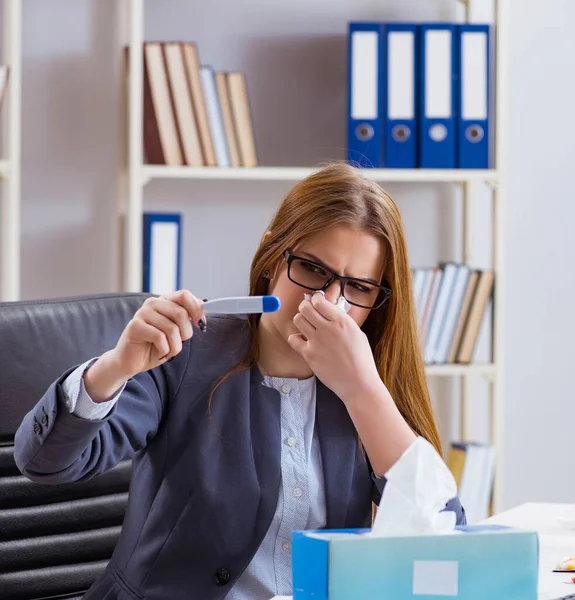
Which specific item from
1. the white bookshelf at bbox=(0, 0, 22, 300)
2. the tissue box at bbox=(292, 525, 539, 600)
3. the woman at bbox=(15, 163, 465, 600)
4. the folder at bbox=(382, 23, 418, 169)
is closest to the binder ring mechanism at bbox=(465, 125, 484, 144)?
the folder at bbox=(382, 23, 418, 169)

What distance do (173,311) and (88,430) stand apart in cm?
18

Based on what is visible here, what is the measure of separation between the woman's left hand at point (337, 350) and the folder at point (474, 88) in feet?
4.67

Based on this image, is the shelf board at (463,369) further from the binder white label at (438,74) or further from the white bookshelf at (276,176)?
the binder white label at (438,74)

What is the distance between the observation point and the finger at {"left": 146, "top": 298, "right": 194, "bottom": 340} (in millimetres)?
997

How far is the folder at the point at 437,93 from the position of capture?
94.7 inches

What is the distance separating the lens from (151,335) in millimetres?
1000

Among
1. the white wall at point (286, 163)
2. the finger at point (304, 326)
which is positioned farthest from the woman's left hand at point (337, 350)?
the white wall at point (286, 163)

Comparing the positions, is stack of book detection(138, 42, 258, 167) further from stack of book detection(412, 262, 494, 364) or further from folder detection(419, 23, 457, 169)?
stack of book detection(412, 262, 494, 364)

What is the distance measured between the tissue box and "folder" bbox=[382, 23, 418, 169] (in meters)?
1.72

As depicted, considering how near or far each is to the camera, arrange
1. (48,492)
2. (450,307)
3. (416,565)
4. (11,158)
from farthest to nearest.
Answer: (450,307), (11,158), (48,492), (416,565)

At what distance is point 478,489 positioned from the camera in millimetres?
2521

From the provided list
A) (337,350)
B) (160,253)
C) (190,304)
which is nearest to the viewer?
(190,304)

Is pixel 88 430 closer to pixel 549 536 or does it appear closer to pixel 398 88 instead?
pixel 549 536

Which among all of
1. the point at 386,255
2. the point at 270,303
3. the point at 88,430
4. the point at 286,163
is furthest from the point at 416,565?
the point at 286,163
